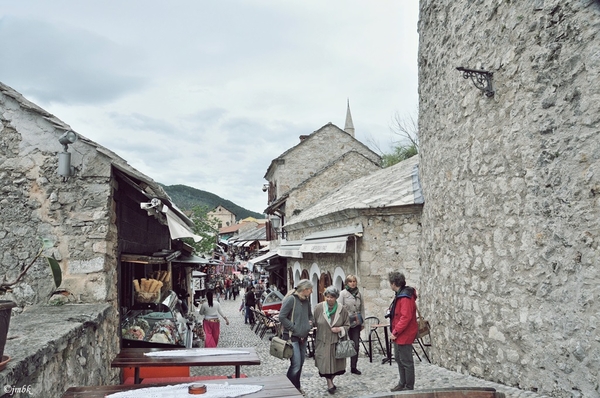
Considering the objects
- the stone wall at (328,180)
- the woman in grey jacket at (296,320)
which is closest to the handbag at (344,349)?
the woman in grey jacket at (296,320)

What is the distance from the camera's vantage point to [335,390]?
654cm

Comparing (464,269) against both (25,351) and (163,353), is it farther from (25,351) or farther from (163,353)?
(25,351)

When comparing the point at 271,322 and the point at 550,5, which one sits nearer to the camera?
the point at 550,5

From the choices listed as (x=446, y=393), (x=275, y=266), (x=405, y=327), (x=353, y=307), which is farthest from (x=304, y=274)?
(x=446, y=393)

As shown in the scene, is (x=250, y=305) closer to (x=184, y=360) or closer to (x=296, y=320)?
(x=296, y=320)

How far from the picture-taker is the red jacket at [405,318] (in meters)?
5.67

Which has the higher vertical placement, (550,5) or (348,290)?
(550,5)

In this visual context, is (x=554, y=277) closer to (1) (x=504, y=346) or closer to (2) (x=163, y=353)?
(1) (x=504, y=346)

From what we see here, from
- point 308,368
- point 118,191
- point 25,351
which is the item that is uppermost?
point 118,191

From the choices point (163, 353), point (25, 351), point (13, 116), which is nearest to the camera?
point (25, 351)

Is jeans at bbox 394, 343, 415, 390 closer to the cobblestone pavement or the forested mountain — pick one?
the cobblestone pavement

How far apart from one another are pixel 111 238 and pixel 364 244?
553cm

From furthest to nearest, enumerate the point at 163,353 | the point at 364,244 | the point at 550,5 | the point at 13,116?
the point at 364,244
the point at 13,116
the point at 163,353
the point at 550,5

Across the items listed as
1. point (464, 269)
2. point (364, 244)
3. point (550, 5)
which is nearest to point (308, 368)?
point (364, 244)
